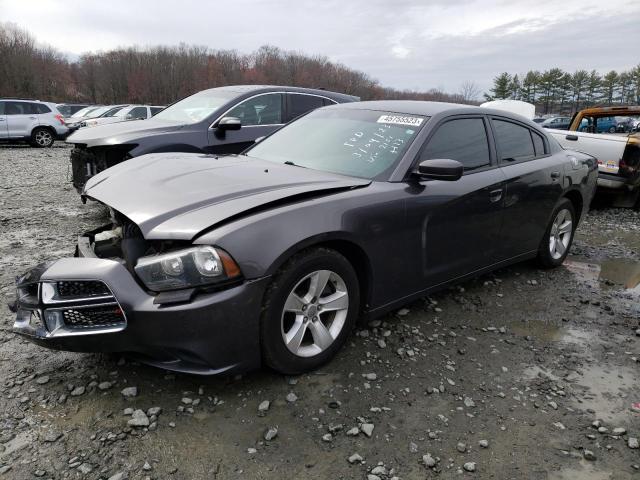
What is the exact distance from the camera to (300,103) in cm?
688

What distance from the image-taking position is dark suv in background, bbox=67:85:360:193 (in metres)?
5.59

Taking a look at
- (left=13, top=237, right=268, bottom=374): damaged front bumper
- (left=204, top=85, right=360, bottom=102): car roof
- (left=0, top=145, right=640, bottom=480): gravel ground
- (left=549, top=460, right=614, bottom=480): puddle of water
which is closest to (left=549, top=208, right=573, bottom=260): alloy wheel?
(left=0, top=145, right=640, bottom=480): gravel ground

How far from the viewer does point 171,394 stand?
2506 mm

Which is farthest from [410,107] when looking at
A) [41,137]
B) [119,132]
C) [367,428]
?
[41,137]

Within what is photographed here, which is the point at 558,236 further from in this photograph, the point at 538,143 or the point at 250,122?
the point at 250,122

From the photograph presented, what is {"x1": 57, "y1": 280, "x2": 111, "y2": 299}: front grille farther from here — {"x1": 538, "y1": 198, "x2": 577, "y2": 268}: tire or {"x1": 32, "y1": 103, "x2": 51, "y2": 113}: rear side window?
{"x1": 32, "y1": 103, "x2": 51, "y2": 113}: rear side window

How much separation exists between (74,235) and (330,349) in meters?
3.77

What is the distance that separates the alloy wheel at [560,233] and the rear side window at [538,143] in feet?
2.10

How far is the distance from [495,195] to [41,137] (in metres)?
16.7

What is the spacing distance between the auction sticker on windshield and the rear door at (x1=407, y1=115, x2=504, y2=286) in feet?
0.49

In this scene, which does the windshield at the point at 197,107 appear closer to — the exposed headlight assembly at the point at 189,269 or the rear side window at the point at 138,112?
the exposed headlight assembly at the point at 189,269

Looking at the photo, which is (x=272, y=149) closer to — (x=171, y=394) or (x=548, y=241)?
(x=171, y=394)

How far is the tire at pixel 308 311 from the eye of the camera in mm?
2441

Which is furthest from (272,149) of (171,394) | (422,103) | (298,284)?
(171,394)
